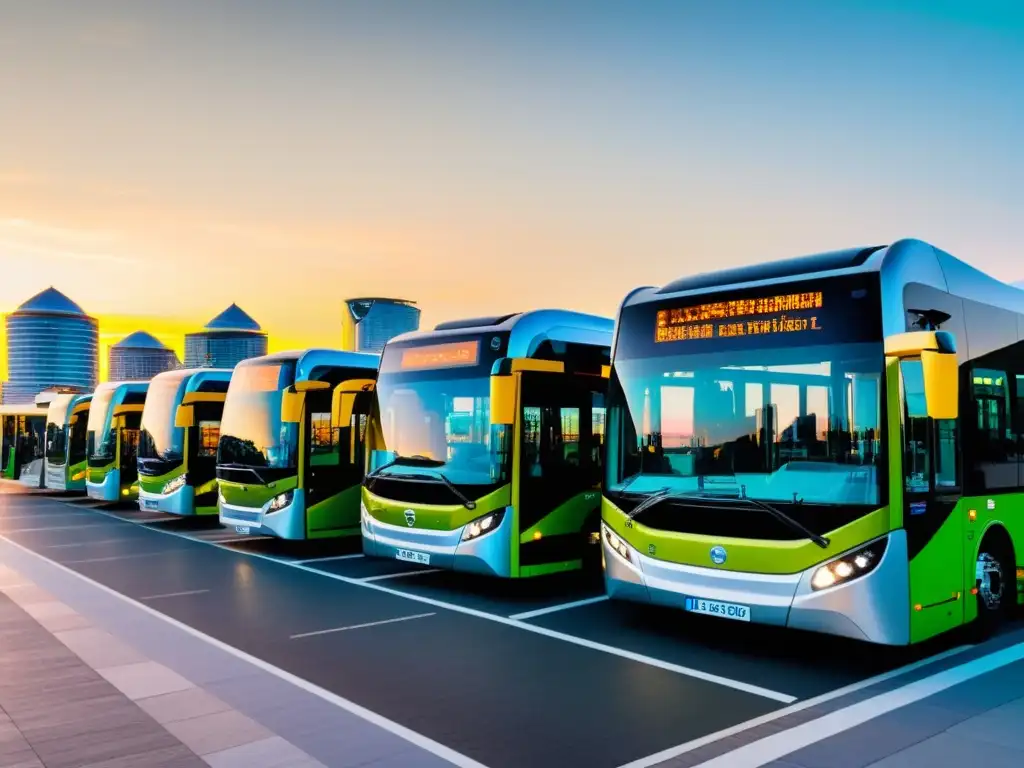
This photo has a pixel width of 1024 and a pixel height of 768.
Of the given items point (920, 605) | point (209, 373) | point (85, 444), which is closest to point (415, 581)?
point (920, 605)

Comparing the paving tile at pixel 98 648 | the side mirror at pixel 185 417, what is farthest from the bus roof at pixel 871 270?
the side mirror at pixel 185 417

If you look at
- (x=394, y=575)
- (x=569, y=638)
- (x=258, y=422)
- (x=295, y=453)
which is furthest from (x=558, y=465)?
(x=258, y=422)

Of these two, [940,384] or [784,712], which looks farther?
[940,384]

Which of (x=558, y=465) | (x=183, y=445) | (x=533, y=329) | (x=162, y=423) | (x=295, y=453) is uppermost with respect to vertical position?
(x=533, y=329)

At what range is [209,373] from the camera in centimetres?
1925

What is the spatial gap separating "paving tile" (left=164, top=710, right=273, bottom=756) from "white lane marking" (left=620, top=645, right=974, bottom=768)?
7.48 feet

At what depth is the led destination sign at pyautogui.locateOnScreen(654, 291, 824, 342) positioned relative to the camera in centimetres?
725

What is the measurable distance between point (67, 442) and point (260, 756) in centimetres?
2392

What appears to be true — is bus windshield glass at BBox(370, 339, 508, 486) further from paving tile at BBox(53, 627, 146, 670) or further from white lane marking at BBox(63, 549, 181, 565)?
white lane marking at BBox(63, 549, 181, 565)

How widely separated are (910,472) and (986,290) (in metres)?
2.66

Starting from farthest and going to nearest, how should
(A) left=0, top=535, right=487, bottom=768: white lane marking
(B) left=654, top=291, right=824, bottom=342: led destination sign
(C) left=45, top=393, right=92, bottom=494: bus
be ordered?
(C) left=45, top=393, right=92, bottom=494: bus → (B) left=654, top=291, right=824, bottom=342: led destination sign → (A) left=0, top=535, right=487, bottom=768: white lane marking

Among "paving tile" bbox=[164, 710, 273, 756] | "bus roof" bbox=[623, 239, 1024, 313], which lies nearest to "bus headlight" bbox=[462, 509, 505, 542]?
"bus roof" bbox=[623, 239, 1024, 313]

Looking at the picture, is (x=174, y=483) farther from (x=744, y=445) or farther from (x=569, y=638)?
(x=744, y=445)

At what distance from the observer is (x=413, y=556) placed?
34.4 feet
